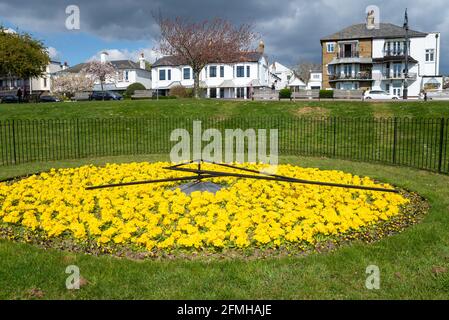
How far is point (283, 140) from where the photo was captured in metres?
19.2

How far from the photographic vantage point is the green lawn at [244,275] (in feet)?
15.4

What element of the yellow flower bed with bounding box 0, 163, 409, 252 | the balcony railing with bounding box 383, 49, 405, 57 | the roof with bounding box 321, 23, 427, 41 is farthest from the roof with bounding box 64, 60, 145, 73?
the yellow flower bed with bounding box 0, 163, 409, 252

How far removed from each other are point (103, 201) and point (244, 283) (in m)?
3.70

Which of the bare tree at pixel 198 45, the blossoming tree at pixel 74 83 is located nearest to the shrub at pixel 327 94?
the bare tree at pixel 198 45

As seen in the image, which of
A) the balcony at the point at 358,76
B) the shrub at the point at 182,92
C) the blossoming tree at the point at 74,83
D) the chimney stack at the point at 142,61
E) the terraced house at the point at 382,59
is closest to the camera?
the shrub at the point at 182,92

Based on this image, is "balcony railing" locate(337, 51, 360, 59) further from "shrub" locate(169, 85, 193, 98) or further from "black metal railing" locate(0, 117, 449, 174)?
"black metal railing" locate(0, 117, 449, 174)

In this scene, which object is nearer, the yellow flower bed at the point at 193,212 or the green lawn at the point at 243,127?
the yellow flower bed at the point at 193,212

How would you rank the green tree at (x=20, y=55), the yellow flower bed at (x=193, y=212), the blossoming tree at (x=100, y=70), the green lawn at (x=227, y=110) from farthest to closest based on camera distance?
the blossoming tree at (x=100, y=70) → the green tree at (x=20, y=55) → the green lawn at (x=227, y=110) → the yellow flower bed at (x=193, y=212)

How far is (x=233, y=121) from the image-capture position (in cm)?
2225

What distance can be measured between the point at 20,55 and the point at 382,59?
166 feet

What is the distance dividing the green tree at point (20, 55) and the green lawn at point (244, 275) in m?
46.2

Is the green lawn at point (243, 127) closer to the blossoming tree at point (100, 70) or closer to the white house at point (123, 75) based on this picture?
the blossoming tree at point (100, 70)
